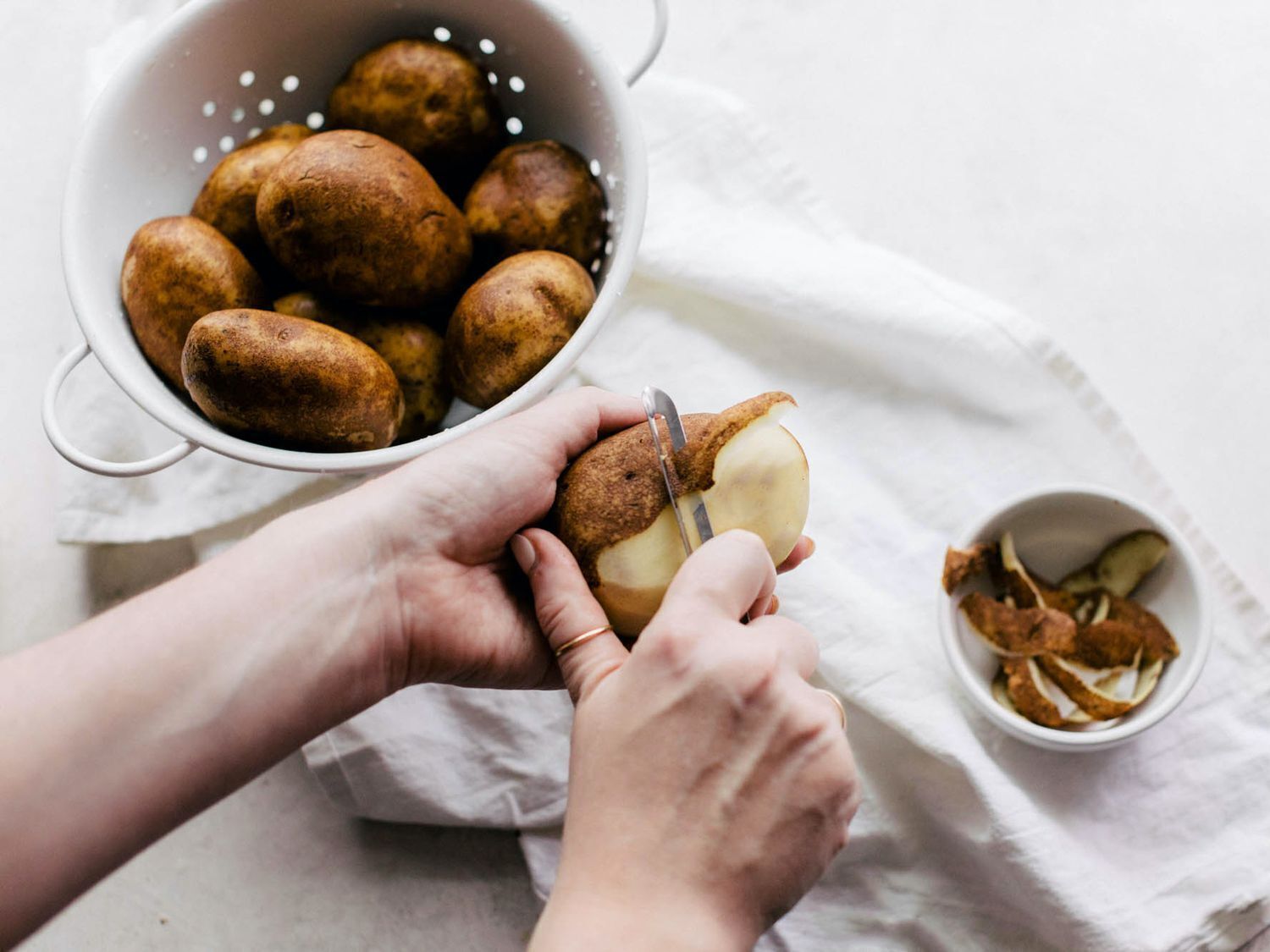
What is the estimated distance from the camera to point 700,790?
24.4 inches

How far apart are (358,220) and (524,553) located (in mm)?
308

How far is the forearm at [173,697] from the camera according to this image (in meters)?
0.64

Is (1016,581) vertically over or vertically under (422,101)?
under

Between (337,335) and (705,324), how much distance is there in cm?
40

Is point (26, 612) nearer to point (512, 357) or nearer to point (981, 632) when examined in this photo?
point (512, 357)

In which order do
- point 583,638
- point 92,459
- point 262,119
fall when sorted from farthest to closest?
point 262,119
point 92,459
point 583,638

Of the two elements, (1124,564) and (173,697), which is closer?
(173,697)

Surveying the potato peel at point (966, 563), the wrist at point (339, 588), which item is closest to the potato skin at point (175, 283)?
the wrist at point (339, 588)

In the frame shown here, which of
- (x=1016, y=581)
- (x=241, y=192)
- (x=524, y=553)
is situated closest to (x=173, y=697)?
(x=524, y=553)

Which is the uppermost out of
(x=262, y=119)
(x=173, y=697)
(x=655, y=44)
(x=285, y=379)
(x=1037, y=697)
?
(x=655, y=44)

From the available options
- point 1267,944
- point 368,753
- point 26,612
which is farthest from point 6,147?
point 1267,944

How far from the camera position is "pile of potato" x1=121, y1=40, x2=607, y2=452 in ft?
2.68

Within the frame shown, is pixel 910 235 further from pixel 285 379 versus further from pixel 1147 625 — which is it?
pixel 285 379

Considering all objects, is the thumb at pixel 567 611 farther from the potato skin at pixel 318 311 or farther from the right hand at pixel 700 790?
the potato skin at pixel 318 311
